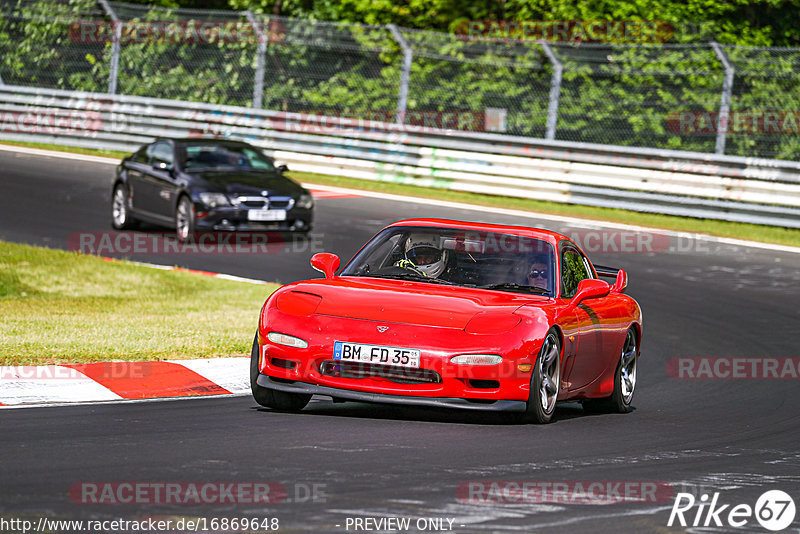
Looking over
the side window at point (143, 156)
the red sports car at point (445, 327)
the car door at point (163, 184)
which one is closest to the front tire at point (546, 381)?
the red sports car at point (445, 327)

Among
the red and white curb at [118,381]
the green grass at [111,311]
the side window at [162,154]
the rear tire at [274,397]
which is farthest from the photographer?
the side window at [162,154]

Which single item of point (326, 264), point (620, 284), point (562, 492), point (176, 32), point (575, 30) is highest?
point (575, 30)

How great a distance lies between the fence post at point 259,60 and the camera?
2702 centimetres

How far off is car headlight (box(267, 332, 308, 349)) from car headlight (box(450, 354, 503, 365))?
879 millimetres

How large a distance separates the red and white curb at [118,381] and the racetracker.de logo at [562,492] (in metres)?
3.29

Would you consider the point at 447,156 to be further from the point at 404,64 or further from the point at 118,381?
the point at 118,381

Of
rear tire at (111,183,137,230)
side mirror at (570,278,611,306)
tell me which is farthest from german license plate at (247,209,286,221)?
side mirror at (570,278,611,306)

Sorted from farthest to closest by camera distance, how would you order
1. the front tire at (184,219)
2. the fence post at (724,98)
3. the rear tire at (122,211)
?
the fence post at (724,98), the rear tire at (122,211), the front tire at (184,219)

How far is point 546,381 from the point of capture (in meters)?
8.52

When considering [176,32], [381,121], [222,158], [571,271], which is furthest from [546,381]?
[176,32]

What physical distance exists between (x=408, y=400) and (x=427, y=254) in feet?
5.39

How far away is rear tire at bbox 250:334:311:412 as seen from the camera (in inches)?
336

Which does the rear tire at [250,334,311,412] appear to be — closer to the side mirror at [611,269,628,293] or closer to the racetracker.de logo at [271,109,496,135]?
the side mirror at [611,269,628,293]

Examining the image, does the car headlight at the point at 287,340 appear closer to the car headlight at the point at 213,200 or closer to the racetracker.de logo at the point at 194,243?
the racetracker.de logo at the point at 194,243
